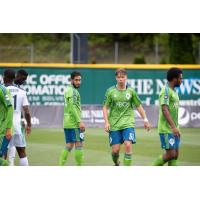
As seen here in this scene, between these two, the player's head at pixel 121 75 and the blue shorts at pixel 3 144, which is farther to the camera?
the player's head at pixel 121 75

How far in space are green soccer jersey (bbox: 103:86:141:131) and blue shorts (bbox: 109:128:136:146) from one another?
0.24ft

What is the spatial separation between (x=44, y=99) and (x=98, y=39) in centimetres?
2594

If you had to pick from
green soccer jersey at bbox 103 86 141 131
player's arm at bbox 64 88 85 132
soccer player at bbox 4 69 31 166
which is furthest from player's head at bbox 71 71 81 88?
soccer player at bbox 4 69 31 166

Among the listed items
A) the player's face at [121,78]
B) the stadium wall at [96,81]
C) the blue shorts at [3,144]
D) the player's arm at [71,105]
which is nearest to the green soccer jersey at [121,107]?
the player's face at [121,78]

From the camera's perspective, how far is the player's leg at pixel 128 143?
12.9 m

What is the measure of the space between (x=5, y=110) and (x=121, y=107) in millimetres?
2280

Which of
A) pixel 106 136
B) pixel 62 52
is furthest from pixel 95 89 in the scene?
pixel 62 52

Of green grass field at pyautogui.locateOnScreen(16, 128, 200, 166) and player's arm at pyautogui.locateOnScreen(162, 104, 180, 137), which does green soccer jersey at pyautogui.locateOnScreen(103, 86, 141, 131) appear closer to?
player's arm at pyautogui.locateOnScreen(162, 104, 180, 137)

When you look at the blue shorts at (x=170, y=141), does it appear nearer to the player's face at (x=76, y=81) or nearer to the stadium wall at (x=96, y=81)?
the player's face at (x=76, y=81)

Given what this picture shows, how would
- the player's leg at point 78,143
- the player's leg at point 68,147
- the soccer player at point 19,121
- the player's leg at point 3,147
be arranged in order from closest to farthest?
the player's leg at point 3,147 < the soccer player at point 19,121 < the player's leg at point 78,143 < the player's leg at point 68,147

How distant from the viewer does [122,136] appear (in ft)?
43.4

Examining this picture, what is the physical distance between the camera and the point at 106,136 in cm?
2161

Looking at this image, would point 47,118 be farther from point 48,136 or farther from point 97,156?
point 97,156

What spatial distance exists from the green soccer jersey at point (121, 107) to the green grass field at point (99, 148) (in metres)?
1.73
